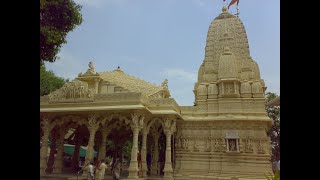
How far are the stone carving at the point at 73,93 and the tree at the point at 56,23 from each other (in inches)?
206

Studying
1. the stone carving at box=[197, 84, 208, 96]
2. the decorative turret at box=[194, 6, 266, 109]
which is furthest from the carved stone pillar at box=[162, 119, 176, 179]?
the stone carving at box=[197, 84, 208, 96]

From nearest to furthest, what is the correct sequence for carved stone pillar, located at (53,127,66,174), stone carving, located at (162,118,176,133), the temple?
the temple → stone carving, located at (162,118,176,133) → carved stone pillar, located at (53,127,66,174)

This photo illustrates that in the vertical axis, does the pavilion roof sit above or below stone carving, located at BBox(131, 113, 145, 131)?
above

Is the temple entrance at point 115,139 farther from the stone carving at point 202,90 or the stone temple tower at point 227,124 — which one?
the stone carving at point 202,90

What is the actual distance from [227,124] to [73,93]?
380 inches

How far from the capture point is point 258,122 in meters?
17.8

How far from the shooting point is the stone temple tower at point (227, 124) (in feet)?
57.4

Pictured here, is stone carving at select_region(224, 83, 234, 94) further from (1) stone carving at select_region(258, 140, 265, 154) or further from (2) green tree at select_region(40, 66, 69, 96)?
(2) green tree at select_region(40, 66, 69, 96)

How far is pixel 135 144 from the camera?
607 inches

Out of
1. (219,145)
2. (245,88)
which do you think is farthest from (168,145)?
(245,88)

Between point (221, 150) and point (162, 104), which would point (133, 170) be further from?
point (221, 150)

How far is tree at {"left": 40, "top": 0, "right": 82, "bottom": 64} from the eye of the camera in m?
11.0

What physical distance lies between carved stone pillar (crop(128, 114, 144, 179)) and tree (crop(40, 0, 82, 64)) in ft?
18.4
